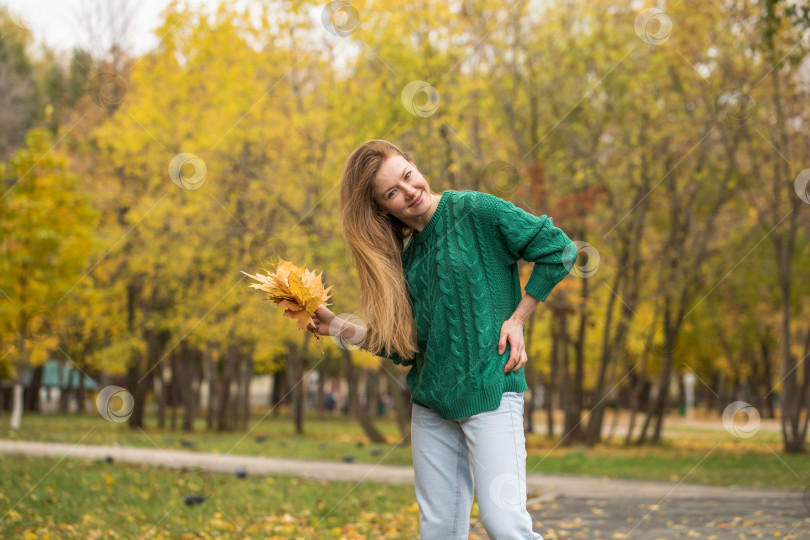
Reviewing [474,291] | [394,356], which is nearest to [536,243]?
[474,291]

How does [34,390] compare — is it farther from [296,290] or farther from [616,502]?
[296,290]

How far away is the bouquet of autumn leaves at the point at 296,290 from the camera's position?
10.9 feet

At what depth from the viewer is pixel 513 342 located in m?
3.19

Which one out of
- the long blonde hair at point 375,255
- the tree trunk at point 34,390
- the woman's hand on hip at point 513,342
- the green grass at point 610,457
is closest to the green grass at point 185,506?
the long blonde hair at point 375,255

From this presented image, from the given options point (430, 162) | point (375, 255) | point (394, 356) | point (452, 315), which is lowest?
point (394, 356)

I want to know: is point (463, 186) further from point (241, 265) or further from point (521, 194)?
point (241, 265)

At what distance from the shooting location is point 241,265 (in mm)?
20969

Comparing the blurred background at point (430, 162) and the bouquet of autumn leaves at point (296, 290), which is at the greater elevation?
the blurred background at point (430, 162)

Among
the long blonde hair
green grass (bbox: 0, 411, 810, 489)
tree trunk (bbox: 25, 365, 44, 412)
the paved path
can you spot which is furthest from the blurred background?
tree trunk (bbox: 25, 365, 44, 412)

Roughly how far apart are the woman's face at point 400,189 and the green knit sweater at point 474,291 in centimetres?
11

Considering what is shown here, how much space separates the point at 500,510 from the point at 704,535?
4275 millimetres

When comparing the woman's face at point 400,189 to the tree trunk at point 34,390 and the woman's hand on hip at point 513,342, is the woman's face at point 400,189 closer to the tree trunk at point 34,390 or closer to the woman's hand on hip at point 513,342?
the woman's hand on hip at point 513,342

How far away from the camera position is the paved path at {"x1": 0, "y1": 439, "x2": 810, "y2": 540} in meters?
6.94

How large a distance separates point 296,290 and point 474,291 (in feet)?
2.14
